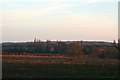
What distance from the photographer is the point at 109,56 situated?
230 ft

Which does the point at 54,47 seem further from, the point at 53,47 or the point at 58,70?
the point at 58,70

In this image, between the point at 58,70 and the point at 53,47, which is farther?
the point at 53,47

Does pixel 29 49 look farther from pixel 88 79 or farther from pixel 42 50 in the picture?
pixel 88 79

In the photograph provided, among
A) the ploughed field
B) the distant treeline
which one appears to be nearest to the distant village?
the distant treeline

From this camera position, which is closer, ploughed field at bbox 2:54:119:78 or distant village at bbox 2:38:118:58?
ploughed field at bbox 2:54:119:78

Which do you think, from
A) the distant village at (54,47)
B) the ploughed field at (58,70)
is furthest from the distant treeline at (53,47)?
the ploughed field at (58,70)

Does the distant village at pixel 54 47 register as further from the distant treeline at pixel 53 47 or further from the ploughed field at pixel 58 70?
the ploughed field at pixel 58 70

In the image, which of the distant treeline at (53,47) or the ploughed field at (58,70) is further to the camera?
the distant treeline at (53,47)

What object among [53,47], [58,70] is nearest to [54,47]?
[53,47]

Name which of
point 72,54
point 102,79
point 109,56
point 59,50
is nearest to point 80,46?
point 72,54

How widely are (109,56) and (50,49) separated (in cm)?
5252

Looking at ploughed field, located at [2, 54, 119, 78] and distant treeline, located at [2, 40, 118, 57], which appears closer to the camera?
ploughed field, located at [2, 54, 119, 78]

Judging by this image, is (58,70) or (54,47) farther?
(54,47)

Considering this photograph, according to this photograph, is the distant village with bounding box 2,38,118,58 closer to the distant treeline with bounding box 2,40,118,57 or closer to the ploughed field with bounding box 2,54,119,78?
the distant treeline with bounding box 2,40,118,57
